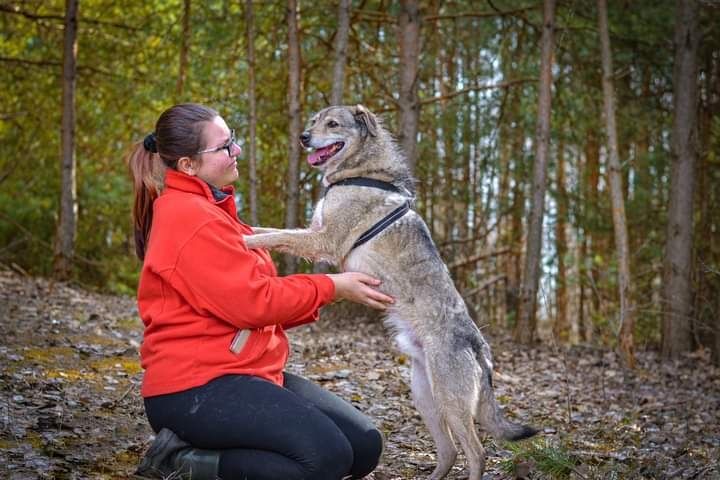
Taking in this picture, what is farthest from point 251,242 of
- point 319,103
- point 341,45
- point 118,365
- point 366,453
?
point 319,103

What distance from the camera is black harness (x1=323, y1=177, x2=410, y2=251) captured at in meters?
4.46

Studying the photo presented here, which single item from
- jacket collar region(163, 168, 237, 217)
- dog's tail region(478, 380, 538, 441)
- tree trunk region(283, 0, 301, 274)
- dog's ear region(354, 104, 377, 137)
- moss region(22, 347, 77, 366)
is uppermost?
tree trunk region(283, 0, 301, 274)

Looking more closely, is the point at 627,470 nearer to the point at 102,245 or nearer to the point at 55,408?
the point at 55,408

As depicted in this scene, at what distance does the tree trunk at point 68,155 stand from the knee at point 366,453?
28.9 feet

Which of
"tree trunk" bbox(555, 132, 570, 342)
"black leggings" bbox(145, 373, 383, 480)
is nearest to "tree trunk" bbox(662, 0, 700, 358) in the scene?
"tree trunk" bbox(555, 132, 570, 342)

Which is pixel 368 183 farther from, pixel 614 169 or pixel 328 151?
pixel 614 169

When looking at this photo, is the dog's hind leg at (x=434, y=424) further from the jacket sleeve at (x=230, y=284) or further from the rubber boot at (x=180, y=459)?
Result: the rubber boot at (x=180, y=459)

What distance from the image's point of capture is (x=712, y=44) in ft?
38.3

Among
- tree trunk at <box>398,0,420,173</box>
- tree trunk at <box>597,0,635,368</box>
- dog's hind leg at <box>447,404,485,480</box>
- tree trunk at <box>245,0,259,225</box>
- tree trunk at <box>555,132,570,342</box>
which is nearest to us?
dog's hind leg at <box>447,404,485,480</box>

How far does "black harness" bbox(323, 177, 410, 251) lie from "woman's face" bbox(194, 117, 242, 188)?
97 cm

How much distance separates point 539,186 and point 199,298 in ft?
24.3

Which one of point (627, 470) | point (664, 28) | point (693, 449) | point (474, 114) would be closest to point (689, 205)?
point (664, 28)

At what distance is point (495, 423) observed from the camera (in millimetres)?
4113

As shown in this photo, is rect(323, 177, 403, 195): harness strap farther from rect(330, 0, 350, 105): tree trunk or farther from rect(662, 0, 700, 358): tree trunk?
rect(662, 0, 700, 358): tree trunk
